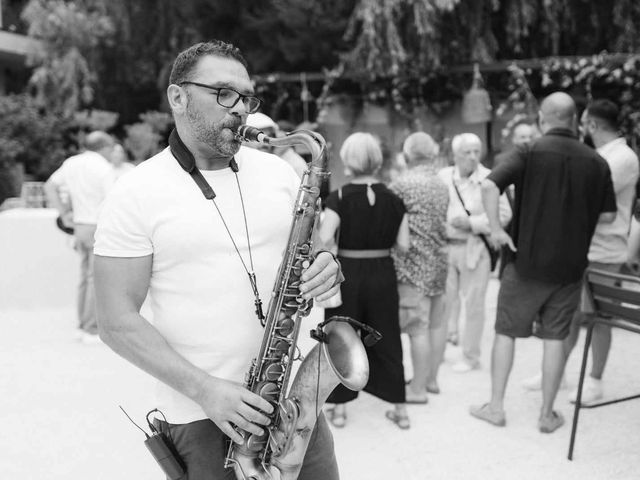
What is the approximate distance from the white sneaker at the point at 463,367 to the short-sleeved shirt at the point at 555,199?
1.45m

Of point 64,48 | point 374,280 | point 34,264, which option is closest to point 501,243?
point 374,280

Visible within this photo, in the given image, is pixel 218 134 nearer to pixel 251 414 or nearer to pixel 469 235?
pixel 251 414

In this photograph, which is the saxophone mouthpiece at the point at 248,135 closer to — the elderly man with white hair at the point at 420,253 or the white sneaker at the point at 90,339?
the elderly man with white hair at the point at 420,253

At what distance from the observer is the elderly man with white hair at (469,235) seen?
5086 mm

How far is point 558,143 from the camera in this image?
389 centimetres

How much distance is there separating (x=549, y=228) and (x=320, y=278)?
2.42 meters

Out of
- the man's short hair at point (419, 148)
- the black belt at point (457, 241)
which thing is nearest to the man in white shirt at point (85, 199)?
the man's short hair at point (419, 148)

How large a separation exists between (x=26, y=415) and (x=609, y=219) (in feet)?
13.1

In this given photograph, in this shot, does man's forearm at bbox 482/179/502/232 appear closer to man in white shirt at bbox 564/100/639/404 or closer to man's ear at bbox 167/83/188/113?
man in white shirt at bbox 564/100/639/404

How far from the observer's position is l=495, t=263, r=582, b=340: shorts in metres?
3.97

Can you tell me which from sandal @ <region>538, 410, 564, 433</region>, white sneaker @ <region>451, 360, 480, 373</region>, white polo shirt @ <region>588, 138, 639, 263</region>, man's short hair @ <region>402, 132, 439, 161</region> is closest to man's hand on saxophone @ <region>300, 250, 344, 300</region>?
sandal @ <region>538, 410, 564, 433</region>

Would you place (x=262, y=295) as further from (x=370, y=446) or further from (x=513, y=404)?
(x=513, y=404)

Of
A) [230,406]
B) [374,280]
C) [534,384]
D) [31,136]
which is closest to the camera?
[230,406]

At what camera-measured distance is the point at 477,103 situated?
10977 mm
